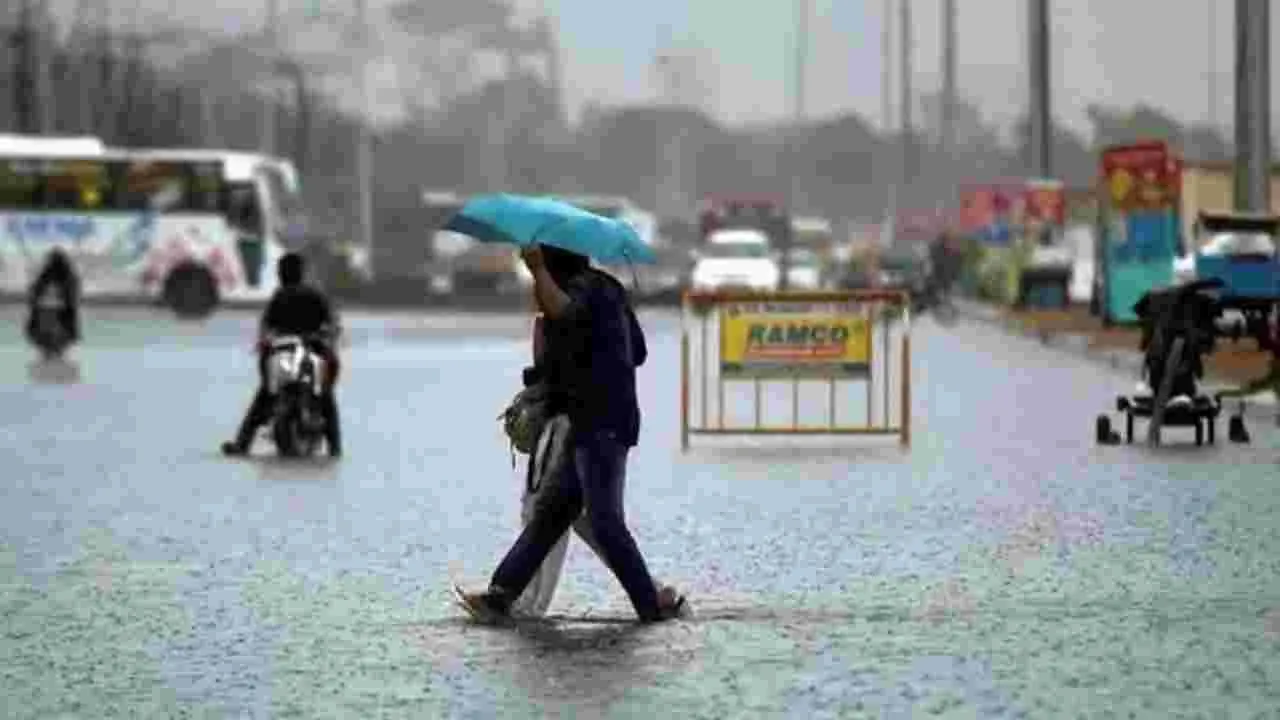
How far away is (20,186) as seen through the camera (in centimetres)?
7094

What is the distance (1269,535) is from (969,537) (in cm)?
149

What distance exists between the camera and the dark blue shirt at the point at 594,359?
43.4 ft

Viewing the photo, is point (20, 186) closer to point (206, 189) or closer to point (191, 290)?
point (206, 189)

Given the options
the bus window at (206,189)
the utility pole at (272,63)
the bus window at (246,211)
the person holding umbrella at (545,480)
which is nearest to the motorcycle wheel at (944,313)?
the bus window at (246,211)

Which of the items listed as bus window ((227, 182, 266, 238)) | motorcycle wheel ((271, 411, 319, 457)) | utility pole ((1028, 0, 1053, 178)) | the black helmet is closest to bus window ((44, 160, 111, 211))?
bus window ((227, 182, 266, 238))

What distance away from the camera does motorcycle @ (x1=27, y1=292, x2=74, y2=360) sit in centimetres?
4491

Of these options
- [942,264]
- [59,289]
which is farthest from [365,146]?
[59,289]

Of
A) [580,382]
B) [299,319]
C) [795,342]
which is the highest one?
[580,382]

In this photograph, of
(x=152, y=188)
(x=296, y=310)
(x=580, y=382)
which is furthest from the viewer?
(x=152, y=188)

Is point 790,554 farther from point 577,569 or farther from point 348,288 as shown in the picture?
point 348,288

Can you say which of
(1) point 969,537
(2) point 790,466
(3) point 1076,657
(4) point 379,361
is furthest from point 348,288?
(3) point 1076,657

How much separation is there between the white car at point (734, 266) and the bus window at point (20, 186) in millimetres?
13732

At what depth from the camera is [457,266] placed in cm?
10481

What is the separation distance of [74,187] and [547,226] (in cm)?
5926
